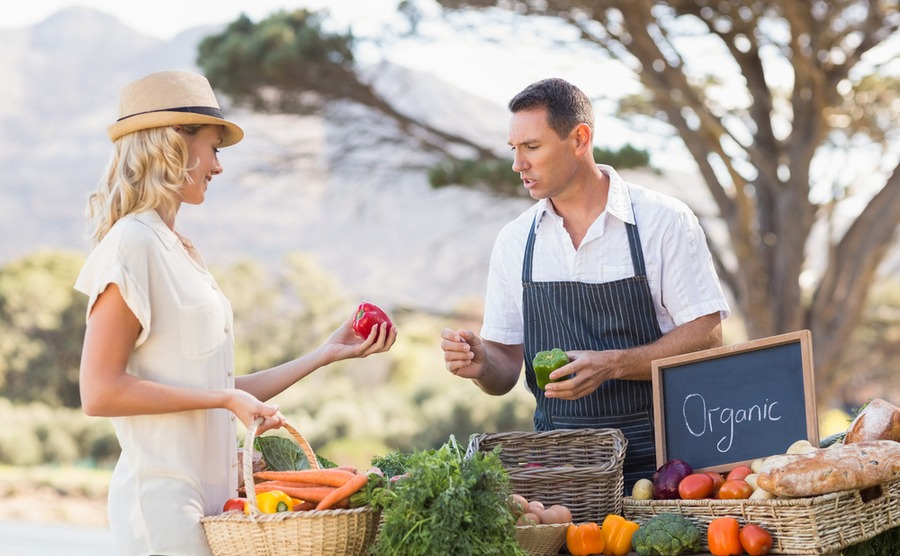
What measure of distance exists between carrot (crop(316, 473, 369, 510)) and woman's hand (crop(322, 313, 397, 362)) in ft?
1.85

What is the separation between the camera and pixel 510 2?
10711 millimetres

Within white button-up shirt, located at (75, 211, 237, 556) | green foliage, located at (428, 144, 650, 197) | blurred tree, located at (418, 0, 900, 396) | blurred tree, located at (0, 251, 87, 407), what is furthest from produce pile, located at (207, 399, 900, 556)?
blurred tree, located at (0, 251, 87, 407)

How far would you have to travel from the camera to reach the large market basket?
1.99 metres

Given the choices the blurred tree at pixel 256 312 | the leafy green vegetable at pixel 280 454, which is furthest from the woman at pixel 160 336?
the blurred tree at pixel 256 312

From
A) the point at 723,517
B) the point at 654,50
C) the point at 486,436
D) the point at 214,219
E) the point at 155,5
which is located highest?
the point at 155,5

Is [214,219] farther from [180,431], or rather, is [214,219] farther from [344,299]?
[180,431]

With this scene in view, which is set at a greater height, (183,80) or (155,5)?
(155,5)

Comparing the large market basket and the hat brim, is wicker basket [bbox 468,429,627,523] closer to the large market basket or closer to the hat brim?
the large market basket

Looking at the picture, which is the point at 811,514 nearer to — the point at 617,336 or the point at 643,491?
the point at 643,491

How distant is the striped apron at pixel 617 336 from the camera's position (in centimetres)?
292

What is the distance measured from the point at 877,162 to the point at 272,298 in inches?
858

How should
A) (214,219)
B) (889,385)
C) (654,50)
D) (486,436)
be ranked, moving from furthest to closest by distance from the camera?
(214,219), (889,385), (654,50), (486,436)

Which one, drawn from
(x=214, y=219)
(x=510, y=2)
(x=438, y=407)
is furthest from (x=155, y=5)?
(x=510, y=2)

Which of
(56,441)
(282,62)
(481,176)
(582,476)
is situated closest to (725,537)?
Result: (582,476)
